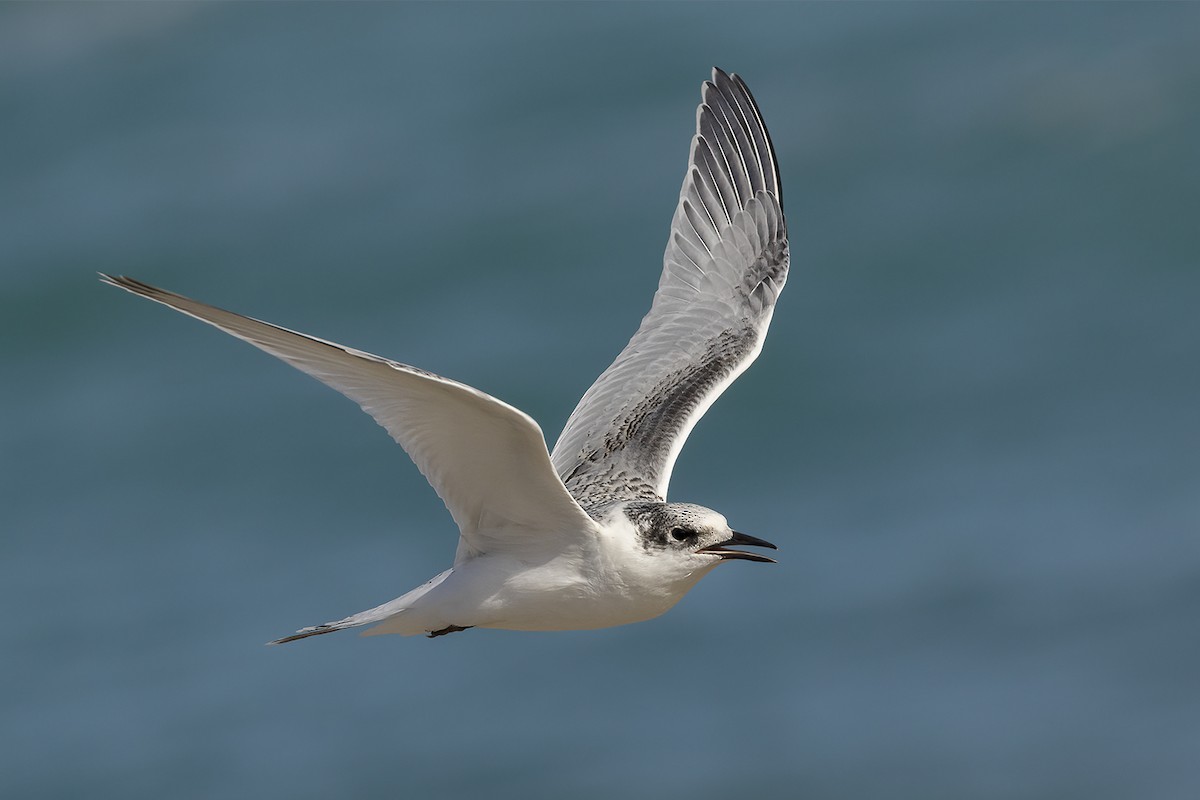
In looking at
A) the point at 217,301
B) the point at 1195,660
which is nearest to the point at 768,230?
the point at 1195,660

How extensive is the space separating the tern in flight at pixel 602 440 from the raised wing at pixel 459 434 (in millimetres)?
12

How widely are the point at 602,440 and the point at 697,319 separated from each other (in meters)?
1.64

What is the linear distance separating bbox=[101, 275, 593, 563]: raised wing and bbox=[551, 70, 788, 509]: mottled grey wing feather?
1156 millimetres

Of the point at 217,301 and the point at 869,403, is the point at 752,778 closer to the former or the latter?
the point at 869,403

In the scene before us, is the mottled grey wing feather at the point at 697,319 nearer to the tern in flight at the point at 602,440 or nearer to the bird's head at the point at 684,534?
the tern in flight at the point at 602,440

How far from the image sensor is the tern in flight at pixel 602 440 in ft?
31.3

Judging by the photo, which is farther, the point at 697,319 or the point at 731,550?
the point at 697,319

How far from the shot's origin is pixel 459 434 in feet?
32.5

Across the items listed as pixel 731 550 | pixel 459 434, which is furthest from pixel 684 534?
pixel 459 434

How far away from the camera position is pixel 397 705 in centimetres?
2938

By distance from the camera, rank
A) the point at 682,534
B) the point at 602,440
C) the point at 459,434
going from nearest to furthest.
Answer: the point at 459,434, the point at 682,534, the point at 602,440

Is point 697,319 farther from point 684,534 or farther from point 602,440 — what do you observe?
point 684,534

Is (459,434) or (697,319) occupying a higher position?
(697,319)

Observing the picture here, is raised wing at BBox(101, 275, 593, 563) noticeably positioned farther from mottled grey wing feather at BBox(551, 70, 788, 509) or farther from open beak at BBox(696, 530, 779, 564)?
mottled grey wing feather at BBox(551, 70, 788, 509)
